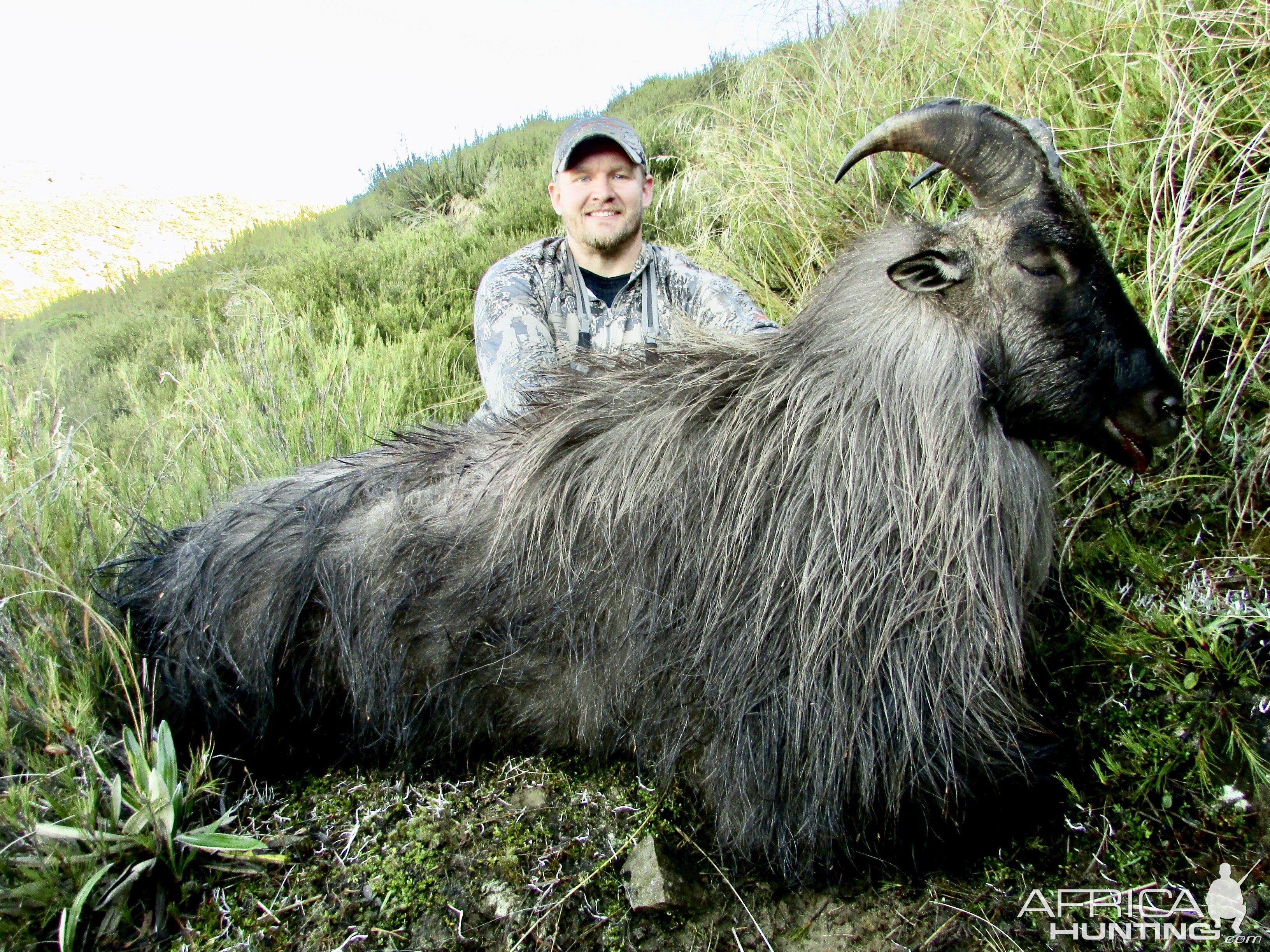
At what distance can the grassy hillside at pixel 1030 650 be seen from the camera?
2426 mm

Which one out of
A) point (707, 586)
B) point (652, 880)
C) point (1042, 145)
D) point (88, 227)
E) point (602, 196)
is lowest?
point (652, 880)

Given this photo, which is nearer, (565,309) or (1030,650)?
(1030,650)

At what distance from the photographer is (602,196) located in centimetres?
450

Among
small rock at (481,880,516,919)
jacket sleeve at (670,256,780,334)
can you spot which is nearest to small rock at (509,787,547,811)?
small rock at (481,880,516,919)

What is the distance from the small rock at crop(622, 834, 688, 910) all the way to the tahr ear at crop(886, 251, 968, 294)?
6.37 ft

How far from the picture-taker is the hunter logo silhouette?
2.23 metres

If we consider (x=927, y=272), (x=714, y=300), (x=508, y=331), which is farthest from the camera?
(x=714, y=300)

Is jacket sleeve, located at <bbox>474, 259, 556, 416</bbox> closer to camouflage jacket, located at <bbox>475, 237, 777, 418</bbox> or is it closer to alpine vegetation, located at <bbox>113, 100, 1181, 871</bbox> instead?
camouflage jacket, located at <bbox>475, 237, 777, 418</bbox>

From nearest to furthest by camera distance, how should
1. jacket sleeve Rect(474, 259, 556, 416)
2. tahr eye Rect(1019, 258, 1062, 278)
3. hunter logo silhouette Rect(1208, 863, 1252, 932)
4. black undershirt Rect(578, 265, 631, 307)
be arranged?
1. hunter logo silhouette Rect(1208, 863, 1252, 932)
2. tahr eye Rect(1019, 258, 1062, 278)
3. jacket sleeve Rect(474, 259, 556, 416)
4. black undershirt Rect(578, 265, 631, 307)

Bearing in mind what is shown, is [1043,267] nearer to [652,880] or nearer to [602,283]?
[652,880]

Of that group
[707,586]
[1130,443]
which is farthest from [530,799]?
[1130,443]

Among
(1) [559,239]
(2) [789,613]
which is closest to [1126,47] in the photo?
(1) [559,239]

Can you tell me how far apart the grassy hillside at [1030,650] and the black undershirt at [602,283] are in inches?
42.9

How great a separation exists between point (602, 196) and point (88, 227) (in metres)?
22.0
